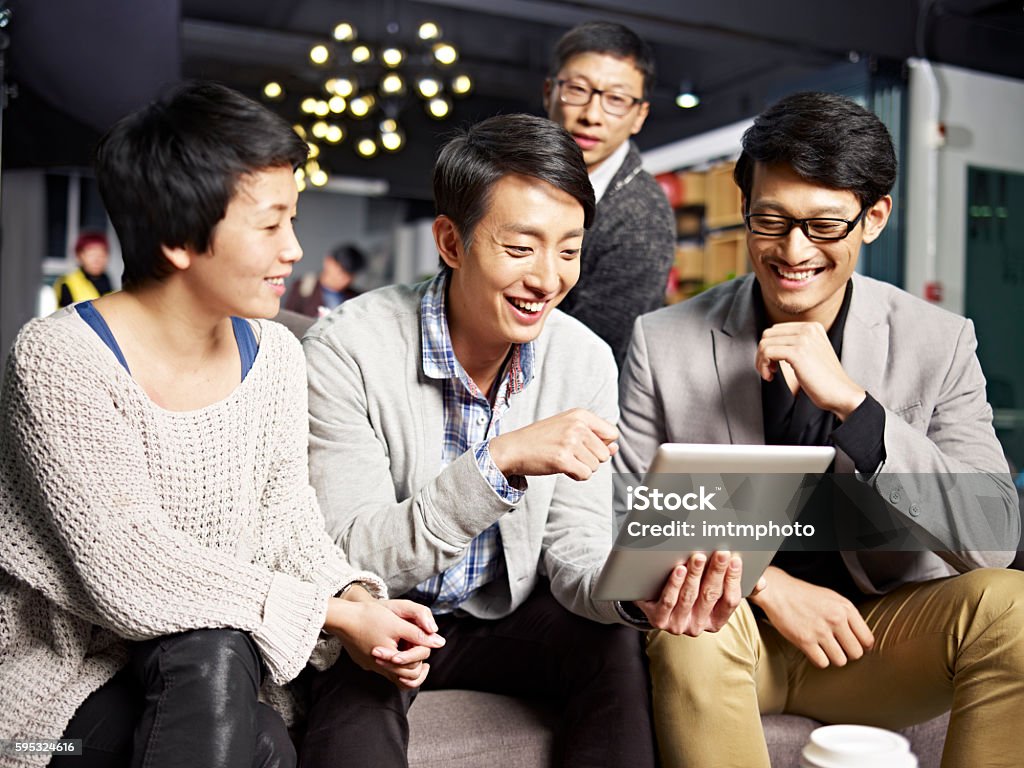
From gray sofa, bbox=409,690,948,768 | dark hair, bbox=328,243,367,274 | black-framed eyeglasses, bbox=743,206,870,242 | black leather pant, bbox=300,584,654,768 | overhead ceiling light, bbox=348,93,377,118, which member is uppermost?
overhead ceiling light, bbox=348,93,377,118

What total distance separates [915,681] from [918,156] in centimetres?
498

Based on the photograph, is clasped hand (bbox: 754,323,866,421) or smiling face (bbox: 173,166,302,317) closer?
smiling face (bbox: 173,166,302,317)

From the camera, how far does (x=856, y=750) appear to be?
1.09 m

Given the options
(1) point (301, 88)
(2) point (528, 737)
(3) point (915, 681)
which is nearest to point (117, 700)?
(2) point (528, 737)

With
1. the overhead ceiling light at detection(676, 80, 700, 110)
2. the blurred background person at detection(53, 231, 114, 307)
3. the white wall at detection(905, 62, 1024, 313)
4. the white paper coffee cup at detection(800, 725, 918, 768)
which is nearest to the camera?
the white paper coffee cup at detection(800, 725, 918, 768)

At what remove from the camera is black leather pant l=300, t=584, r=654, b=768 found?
1.46 m

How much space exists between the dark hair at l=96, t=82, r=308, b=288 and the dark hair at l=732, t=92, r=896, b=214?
88 cm

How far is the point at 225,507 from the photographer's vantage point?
1.42 metres

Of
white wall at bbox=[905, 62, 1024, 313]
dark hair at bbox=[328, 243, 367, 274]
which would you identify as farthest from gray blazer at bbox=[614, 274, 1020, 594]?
dark hair at bbox=[328, 243, 367, 274]

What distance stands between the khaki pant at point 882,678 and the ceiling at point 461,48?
97cm

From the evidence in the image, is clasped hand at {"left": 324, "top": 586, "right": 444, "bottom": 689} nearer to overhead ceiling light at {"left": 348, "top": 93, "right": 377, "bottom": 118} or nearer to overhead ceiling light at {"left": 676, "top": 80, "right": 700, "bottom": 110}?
overhead ceiling light at {"left": 348, "top": 93, "right": 377, "bottom": 118}

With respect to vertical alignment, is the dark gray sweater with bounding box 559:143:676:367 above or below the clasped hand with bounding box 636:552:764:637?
above

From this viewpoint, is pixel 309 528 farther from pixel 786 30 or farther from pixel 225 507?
pixel 786 30

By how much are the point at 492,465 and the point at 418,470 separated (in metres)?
0.25
